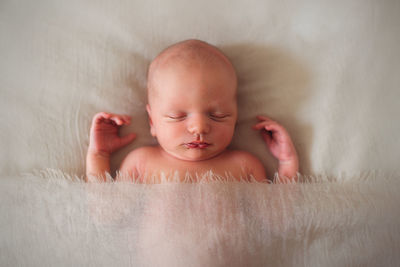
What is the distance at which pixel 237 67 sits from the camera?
40.9 inches

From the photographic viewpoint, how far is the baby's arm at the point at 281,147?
94 cm

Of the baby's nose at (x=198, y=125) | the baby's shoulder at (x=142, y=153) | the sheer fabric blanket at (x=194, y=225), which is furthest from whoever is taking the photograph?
the baby's shoulder at (x=142, y=153)

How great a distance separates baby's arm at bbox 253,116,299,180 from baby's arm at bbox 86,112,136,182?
17.9 inches

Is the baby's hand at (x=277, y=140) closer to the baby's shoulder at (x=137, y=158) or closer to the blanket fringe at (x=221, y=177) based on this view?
the blanket fringe at (x=221, y=177)

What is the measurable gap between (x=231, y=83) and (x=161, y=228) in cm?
48

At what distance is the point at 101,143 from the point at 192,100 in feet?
1.07

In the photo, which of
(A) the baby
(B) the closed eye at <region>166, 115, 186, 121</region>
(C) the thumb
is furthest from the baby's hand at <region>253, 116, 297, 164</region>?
(C) the thumb

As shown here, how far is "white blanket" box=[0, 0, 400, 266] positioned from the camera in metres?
0.93

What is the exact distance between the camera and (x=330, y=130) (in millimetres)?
954

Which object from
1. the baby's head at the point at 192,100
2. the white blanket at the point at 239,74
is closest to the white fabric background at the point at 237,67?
the white blanket at the point at 239,74

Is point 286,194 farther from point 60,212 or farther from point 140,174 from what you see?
point 60,212

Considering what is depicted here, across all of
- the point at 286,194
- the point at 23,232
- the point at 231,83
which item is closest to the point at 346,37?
the point at 231,83

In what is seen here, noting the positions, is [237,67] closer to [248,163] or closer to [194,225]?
[248,163]

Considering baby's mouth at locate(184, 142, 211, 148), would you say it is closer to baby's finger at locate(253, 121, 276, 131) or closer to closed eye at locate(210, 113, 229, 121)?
closed eye at locate(210, 113, 229, 121)
